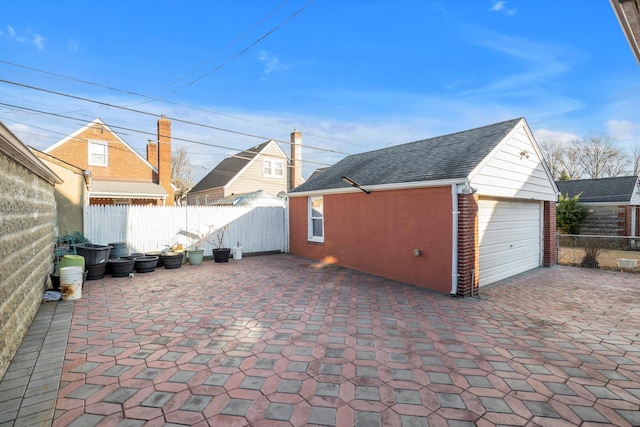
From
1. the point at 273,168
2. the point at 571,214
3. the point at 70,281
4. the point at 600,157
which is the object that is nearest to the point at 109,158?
the point at 273,168

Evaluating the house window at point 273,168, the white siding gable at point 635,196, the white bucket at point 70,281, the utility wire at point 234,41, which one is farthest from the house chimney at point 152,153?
the white siding gable at point 635,196

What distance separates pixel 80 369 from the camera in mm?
3295

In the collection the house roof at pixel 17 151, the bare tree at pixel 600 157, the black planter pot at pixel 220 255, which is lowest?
the black planter pot at pixel 220 255

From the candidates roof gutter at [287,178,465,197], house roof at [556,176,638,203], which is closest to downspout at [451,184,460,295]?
roof gutter at [287,178,465,197]

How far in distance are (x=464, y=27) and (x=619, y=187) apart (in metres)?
16.2

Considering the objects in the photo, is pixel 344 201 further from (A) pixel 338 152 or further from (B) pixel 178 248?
(A) pixel 338 152

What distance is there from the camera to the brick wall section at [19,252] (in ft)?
10.8

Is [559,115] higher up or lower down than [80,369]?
higher up

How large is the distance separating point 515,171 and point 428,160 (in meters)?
2.36

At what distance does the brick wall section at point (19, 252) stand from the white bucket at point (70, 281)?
1.07ft

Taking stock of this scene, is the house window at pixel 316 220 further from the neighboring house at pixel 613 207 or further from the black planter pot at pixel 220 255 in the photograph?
the neighboring house at pixel 613 207

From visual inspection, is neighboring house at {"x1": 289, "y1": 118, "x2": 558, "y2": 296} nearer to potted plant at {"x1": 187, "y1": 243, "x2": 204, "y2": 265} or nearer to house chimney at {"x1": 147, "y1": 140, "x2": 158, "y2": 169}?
potted plant at {"x1": 187, "y1": 243, "x2": 204, "y2": 265}

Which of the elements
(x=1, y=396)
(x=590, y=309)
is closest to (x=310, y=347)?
(x=1, y=396)

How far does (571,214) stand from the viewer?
1716cm
